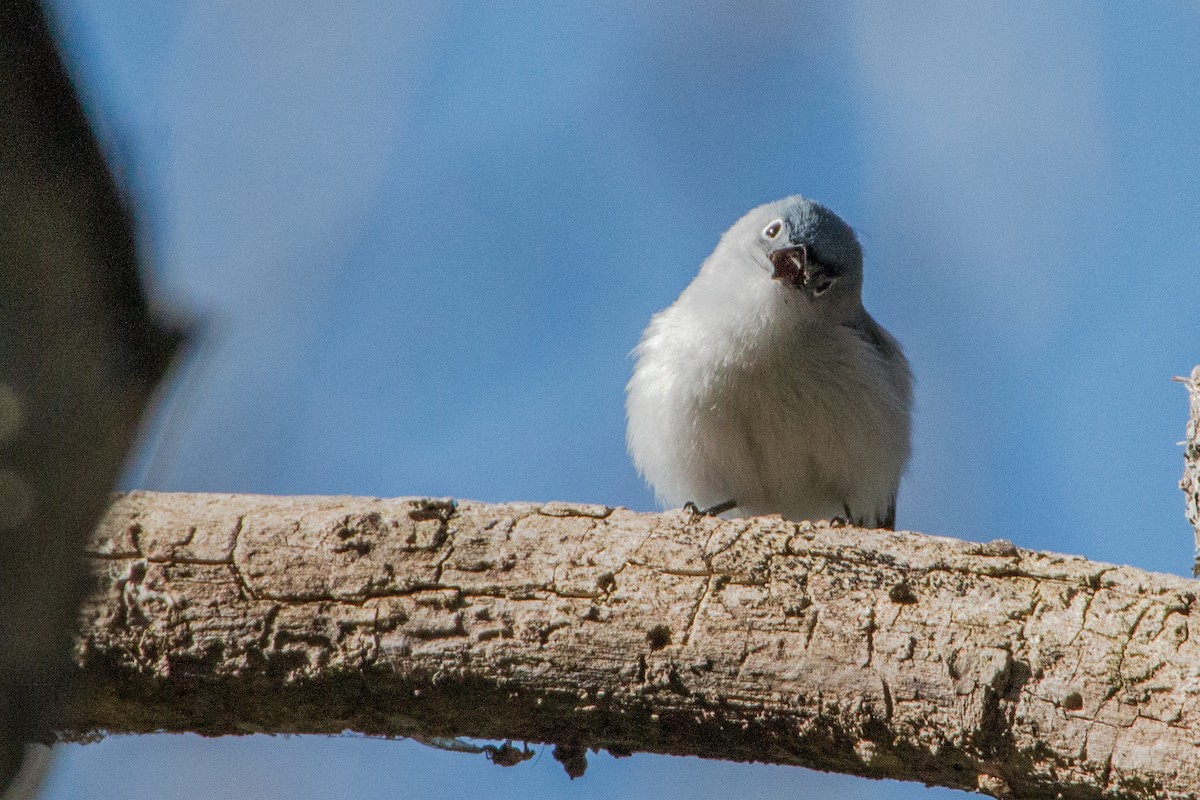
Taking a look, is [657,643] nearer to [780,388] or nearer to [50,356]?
[50,356]

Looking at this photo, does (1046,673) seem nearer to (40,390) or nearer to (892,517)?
(40,390)

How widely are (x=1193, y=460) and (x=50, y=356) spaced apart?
3.03 meters

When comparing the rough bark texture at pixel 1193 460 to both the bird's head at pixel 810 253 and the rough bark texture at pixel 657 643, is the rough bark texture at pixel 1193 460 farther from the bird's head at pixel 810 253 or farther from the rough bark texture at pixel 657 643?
the bird's head at pixel 810 253

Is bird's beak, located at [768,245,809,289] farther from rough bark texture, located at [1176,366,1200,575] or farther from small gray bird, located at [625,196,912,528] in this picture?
rough bark texture, located at [1176,366,1200,575]

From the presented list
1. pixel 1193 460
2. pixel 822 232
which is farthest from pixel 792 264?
pixel 1193 460

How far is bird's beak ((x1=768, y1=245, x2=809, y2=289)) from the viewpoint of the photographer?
4184 millimetres

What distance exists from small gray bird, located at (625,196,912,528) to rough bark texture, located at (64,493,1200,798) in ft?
5.13

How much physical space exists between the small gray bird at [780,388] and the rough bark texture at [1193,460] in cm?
111

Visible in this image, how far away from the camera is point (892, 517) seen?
4.71 metres

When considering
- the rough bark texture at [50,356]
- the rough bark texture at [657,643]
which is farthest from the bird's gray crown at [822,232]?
the rough bark texture at [50,356]

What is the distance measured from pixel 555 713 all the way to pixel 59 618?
1.56m

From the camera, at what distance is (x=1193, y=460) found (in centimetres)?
319

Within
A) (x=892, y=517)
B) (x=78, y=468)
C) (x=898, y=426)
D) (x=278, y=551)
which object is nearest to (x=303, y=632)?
(x=278, y=551)

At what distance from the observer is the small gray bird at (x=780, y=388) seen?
13.4ft
